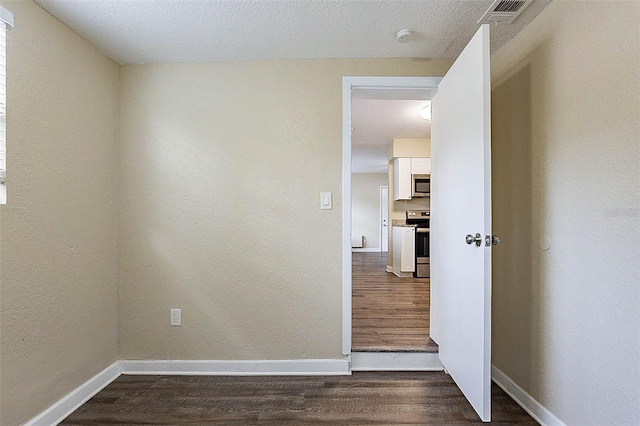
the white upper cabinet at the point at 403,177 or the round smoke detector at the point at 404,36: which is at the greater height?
the round smoke detector at the point at 404,36

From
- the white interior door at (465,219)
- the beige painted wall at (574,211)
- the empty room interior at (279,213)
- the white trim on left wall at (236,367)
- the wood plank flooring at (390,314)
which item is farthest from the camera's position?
the wood plank flooring at (390,314)

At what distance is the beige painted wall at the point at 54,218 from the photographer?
1.56 metres

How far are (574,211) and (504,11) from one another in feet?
3.75

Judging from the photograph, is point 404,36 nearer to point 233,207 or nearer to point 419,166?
point 233,207

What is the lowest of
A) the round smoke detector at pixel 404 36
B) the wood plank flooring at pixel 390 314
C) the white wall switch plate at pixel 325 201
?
the wood plank flooring at pixel 390 314

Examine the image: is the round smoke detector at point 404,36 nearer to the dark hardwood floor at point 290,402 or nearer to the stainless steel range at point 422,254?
the dark hardwood floor at point 290,402

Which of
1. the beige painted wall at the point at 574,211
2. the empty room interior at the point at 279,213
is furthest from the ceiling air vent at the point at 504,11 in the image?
the beige painted wall at the point at 574,211

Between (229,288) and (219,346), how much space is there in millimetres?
425

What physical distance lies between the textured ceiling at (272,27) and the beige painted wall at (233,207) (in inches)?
5.5

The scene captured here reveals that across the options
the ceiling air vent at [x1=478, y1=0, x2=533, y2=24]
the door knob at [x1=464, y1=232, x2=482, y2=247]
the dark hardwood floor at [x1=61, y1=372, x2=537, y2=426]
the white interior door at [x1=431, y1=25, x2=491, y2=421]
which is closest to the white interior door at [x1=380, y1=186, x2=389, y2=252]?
the white interior door at [x1=431, y1=25, x2=491, y2=421]

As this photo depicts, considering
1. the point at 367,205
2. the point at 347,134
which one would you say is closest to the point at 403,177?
the point at 347,134

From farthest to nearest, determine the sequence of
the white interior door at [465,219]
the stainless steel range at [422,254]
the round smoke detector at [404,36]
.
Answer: the stainless steel range at [422,254]
the round smoke detector at [404,36]
the white interior door at [465,219]

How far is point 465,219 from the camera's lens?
178 centimetres

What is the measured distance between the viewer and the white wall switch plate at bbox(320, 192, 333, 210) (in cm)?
232
